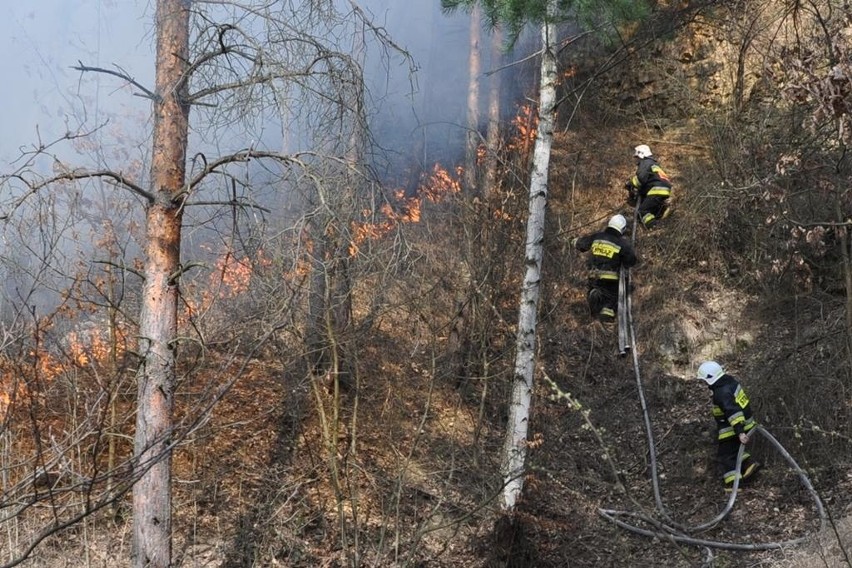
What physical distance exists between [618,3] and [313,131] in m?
4.33

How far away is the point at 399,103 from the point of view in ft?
63.8

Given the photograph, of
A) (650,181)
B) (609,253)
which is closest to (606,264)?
(609,253)

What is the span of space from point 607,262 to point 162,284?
590 cm

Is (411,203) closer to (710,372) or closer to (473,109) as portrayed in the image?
(473,109)

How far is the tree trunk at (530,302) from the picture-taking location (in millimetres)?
9586

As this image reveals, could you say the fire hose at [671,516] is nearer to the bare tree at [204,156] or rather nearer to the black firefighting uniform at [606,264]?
the black firefighting uniform at [606,264]

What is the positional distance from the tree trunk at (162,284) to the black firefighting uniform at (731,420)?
6.07 m

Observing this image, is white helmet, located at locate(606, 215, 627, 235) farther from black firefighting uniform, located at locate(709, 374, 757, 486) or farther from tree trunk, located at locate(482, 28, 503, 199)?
tree trunk, located at locate(482, 28, 503, 199)

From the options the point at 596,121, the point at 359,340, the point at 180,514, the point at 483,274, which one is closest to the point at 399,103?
the point at 596,121

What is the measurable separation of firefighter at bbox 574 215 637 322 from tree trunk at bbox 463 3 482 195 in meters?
3.35

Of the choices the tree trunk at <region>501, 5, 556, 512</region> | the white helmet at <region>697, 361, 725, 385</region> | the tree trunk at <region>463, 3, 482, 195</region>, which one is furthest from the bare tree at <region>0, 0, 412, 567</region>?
the tree trunk at <region>463, 3, 482, 195</region>

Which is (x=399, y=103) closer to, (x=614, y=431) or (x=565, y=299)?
(x=565, y=299)

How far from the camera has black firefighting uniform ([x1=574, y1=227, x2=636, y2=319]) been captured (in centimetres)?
1062

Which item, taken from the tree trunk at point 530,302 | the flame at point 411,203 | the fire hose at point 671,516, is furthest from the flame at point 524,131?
the tree trunk at point 530,302
